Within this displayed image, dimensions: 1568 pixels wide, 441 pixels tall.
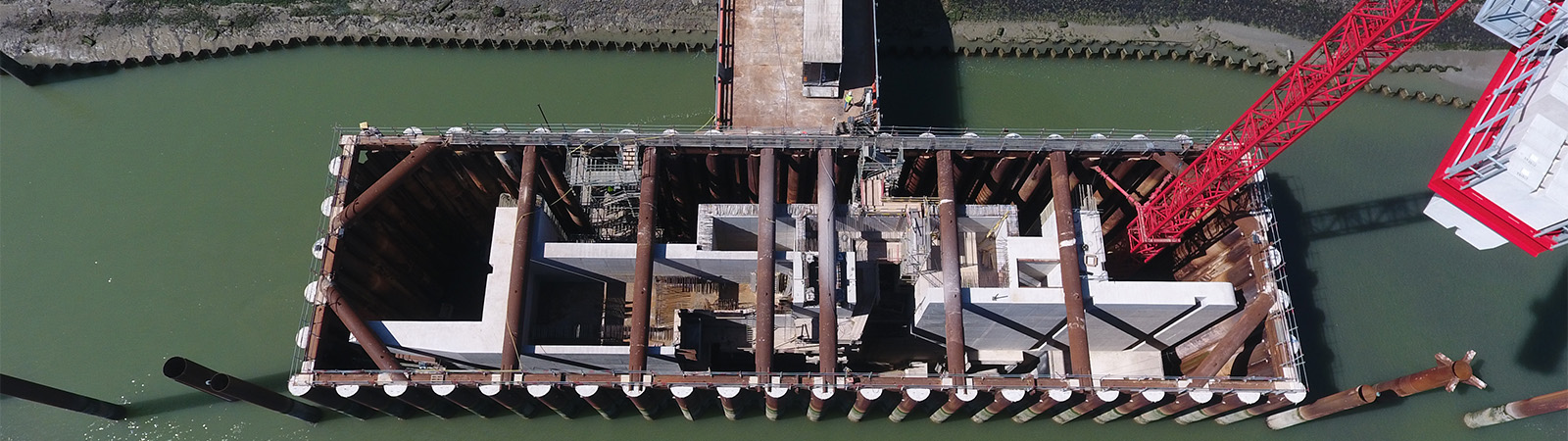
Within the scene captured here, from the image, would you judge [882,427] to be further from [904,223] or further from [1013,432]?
[904,223]

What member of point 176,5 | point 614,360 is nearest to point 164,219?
point 176,5

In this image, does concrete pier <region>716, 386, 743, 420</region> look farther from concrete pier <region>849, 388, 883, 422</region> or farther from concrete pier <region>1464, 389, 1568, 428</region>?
concrete pier <region>1464, 389, 1568, 428</region>

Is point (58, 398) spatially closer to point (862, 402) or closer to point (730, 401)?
point (730, 401)

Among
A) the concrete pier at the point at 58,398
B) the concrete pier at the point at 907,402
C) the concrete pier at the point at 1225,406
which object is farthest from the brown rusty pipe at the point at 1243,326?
the concrete pier at the point at 58,398

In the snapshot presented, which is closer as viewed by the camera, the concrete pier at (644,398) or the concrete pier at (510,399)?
the concrete pier at (644,398)

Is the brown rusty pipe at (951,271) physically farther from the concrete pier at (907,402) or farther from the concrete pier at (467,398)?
the concrete pier at (467,398)

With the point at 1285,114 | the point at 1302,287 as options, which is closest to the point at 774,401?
the point at 1285,114

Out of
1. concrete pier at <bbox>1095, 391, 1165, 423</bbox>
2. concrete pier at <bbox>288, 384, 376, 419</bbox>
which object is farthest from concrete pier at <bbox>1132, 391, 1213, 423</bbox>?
concrete pier at <bbox>288, 384, 376, 419</bbox>
